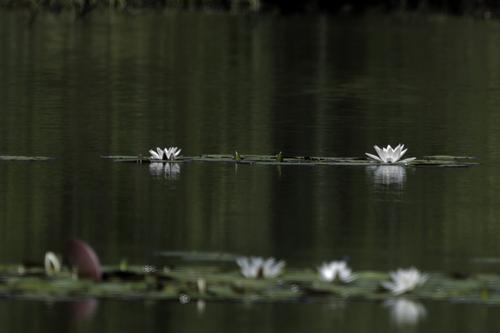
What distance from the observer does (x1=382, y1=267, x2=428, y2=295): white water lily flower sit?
8.91 m

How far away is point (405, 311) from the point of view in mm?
8750

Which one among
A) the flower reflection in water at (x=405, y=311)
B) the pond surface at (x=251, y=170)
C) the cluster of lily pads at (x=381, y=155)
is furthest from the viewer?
the cluster of lily pads at (x=381, y=155)

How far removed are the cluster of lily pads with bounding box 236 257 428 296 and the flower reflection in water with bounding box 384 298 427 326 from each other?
0.06 m

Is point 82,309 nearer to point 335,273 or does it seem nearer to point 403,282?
point 335,273

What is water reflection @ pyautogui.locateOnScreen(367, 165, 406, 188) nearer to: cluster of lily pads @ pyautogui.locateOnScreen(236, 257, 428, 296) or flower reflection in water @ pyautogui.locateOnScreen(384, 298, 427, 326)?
cluster of lily pads @ pyautogui.locateOnScreen(236, 257, 428, 296)

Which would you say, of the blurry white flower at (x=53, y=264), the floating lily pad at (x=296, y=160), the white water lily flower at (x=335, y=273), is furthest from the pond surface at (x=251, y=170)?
the blurry white flower at (x=53, y=264)

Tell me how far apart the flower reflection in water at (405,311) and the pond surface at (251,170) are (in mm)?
57

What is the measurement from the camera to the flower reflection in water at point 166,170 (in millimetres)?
13867

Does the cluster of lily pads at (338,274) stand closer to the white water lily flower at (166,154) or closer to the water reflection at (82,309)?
the water reflection at (82,309)

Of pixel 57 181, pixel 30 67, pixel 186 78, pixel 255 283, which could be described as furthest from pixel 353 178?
pixel 30 67

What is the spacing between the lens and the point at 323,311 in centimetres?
876

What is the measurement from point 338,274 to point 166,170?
204 inches

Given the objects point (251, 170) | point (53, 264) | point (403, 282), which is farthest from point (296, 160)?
point (403, 282)

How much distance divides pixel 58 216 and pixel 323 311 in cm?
328
